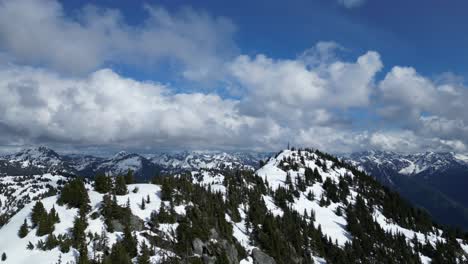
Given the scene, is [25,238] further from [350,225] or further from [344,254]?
[350,225]

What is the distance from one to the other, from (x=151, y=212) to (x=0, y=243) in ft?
117

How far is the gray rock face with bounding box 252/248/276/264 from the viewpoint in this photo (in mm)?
102325

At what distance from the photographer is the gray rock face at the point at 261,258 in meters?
102

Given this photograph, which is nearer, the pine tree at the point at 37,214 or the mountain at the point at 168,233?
the mountain at the point at 168,233

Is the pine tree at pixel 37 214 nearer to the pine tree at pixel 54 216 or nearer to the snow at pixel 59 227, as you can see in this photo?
the pine tree at pixel 54 216

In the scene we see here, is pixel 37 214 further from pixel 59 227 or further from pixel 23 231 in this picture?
pixel 59 227

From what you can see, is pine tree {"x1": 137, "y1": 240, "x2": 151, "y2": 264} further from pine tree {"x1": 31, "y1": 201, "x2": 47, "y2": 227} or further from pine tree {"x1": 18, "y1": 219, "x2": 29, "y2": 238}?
pine tree {"x1": 18, "y1": 219, "x2": 29, "y2": 238}

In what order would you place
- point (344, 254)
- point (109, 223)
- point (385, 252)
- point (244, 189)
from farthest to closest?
point (244, 189)
point (385, 252)
point (344, 254)
point (109, 223)

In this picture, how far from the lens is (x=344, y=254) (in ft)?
465

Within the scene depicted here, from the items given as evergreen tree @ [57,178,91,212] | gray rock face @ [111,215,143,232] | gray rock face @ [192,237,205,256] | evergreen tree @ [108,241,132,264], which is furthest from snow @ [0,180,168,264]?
evergreen tree @ [108,241,132,264]

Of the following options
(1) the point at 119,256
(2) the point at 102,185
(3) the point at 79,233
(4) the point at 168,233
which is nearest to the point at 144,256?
(1) the point at 119,256

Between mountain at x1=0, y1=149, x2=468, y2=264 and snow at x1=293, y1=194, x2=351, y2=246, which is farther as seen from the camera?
snow at x1=293, y1=194, x2=351, y2=246

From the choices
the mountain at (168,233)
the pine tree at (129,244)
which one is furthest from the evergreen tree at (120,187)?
the pine tree at (129,244)

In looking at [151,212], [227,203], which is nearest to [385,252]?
[227,203]
